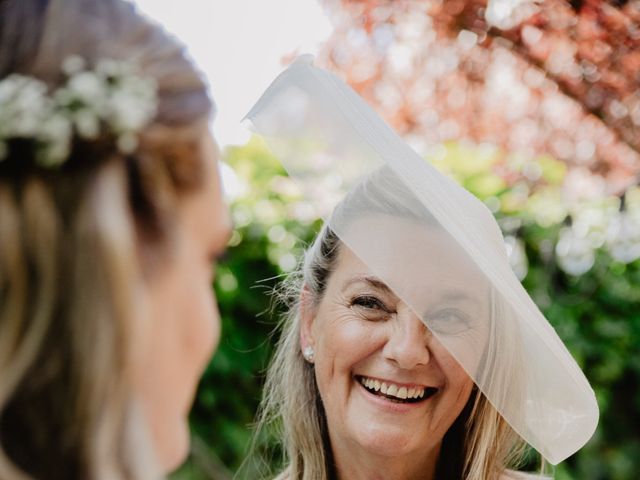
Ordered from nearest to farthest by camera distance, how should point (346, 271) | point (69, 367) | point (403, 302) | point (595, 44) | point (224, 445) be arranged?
1. point (69, 367)
2. point (403, 302)
3. point (346, 271)
4. point (595, 44)
5. point (224, 445)

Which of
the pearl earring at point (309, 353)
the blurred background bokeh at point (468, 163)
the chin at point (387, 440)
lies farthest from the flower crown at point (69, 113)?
the blurred background bokeh at point (468, 163)

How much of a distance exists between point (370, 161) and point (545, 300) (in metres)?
2.80

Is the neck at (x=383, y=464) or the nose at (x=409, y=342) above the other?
the nose at (x=409, y=342)

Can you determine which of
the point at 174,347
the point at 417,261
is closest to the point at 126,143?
the point at 174,347

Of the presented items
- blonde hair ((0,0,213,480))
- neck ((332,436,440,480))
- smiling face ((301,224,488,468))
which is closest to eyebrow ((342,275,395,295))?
smiling face ((301,224,488,468))

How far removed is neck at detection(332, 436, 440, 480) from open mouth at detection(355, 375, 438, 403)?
18cm

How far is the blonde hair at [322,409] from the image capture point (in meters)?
2.46

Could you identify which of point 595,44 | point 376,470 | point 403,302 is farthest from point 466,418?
point 595,44

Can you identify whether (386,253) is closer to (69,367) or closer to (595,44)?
(69,367)

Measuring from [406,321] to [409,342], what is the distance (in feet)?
0.20

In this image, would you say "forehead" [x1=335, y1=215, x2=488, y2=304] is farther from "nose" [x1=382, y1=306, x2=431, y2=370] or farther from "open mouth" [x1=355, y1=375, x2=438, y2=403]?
"open mouth" [x1=355, y1=375, x2=438, y2=403]

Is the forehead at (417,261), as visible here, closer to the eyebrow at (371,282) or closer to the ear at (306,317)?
the eyebrow at (371,282)

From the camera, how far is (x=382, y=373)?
268 centimetres

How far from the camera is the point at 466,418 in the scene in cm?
293
